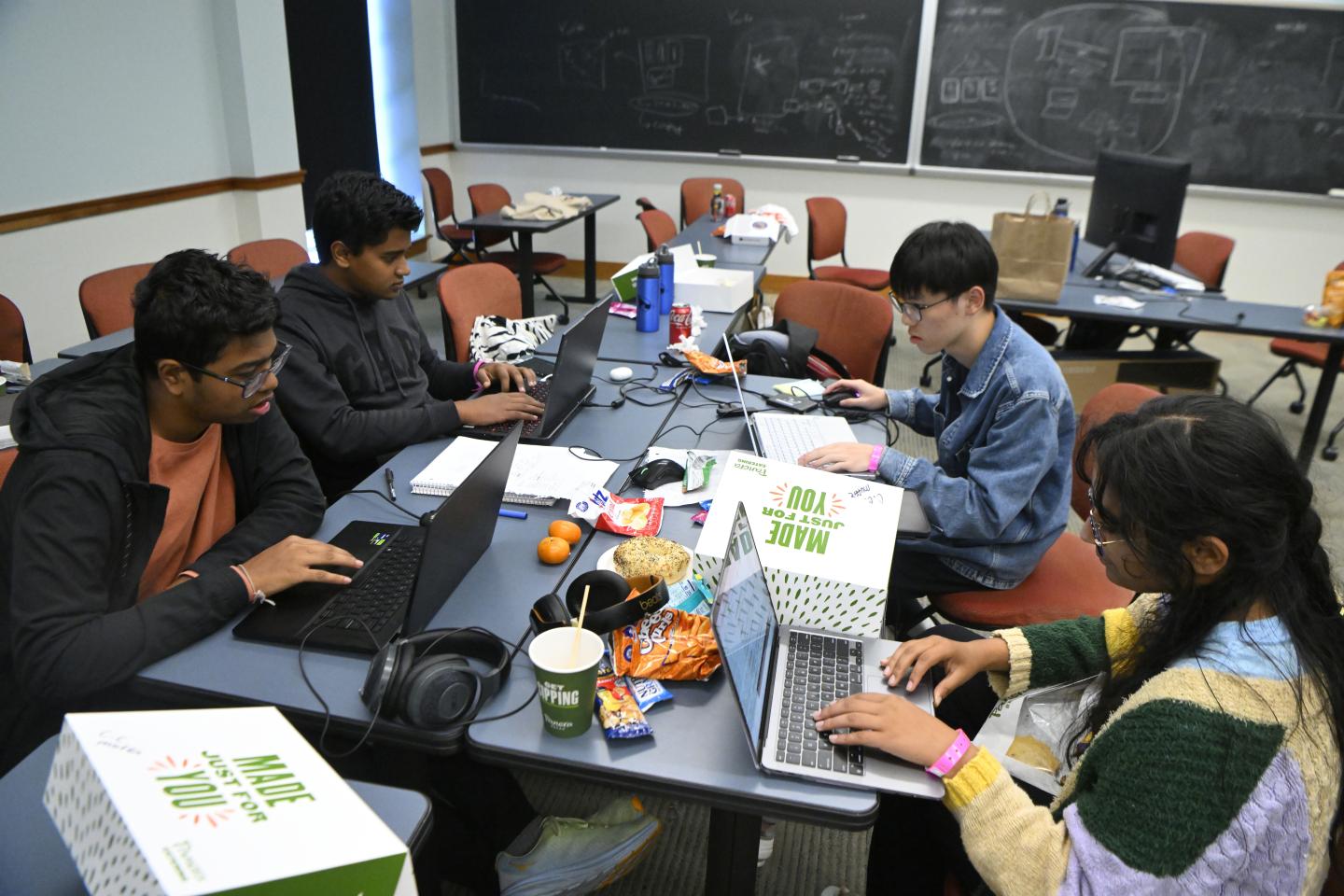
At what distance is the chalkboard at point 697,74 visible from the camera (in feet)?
19.0

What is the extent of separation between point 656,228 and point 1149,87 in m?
3.45

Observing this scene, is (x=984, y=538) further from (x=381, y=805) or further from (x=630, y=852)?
(x=381, y=805)

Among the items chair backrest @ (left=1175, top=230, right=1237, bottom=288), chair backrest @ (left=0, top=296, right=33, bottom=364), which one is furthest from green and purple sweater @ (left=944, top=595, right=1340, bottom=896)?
chair backrest @ (left=1175, top=230, right=1237, bottom=288)

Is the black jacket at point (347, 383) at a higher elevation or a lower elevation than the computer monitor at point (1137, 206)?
lower

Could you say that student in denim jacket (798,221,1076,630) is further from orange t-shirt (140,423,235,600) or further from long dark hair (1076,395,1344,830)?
orange t-shirt (140,423,235,600)

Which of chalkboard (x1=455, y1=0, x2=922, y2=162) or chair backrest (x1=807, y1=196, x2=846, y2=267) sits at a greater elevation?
chalkboard (x1=455, y1=0, x2=922, y2=162)

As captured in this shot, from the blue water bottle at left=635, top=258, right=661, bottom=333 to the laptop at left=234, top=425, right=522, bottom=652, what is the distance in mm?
1499

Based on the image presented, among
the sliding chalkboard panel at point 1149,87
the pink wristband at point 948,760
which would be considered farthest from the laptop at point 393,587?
the sliding chalkboard panel at point 1149,87

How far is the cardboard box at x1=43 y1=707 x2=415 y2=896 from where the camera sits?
2.10 feet

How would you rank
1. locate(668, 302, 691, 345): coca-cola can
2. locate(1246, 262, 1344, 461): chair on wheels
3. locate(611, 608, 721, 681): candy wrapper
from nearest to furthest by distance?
locate(611, 608, 721, 681): candy wrapper
locate(668, 302, 691, 345): coca-cola can
locate(1246, 262, 1344, 461): chair on wheels

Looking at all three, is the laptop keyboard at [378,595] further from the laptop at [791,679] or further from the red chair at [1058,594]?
the red chair at [1058,594]

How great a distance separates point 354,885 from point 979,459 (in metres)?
1.45

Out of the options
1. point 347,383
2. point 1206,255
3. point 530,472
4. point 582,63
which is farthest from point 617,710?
point 582,63

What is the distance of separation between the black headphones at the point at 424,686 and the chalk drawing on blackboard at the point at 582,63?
19.2 feet
